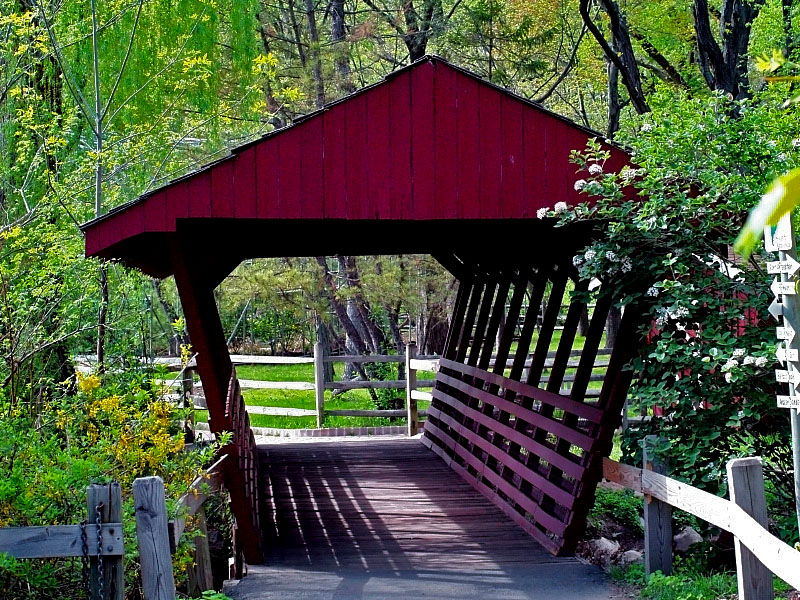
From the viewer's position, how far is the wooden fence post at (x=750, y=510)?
4258 mm

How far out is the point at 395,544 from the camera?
26.2 feet

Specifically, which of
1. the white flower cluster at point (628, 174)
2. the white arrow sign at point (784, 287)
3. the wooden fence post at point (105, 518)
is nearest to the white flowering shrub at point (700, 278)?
the white flower cluster at point (628, 174)

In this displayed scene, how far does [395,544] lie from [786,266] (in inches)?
172

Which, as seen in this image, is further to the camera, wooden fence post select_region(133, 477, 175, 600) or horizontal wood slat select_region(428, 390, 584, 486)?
horizontal wood slat select_region(428, 390, 584, 486)

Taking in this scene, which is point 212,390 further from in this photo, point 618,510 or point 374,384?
point 374,384

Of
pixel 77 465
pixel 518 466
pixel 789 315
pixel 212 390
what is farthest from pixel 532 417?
pixel 77 465

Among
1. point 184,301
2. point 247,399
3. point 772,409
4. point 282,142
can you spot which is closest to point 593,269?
point 772,409

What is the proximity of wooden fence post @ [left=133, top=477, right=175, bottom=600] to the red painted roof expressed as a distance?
2.81 m

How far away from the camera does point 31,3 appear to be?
10227 mm

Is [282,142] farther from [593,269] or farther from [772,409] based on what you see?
[772,409]

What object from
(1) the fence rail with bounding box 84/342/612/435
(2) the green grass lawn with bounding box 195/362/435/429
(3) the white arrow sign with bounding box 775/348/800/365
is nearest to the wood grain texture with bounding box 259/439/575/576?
(1) the fence rail with bounding box 84/342/612/435

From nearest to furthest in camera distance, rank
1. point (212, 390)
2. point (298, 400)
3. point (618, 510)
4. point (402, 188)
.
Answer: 1. point (402, 188)
2. point (212, 390)
3. point (618, 510)
4. point (298, 400)

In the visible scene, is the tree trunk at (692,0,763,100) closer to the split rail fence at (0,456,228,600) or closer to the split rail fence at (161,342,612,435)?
the split rail fence at (161,342,612,435)

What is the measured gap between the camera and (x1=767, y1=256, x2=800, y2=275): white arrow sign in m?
4.77
